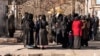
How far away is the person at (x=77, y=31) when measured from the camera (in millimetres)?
21894

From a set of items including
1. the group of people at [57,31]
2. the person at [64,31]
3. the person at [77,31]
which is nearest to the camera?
the group of people at [57,31]

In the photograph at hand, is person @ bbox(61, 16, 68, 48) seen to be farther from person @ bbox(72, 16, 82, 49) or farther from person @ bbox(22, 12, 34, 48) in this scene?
person @ bbox(22, 12, 34, 48)

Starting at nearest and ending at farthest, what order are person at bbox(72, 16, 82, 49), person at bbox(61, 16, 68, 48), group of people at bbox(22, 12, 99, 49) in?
group of people at bbox(22, 12, 99, 49)
person at bbox(72, 16, 82, 49)
person at bbox(61, 16, 68, 48)

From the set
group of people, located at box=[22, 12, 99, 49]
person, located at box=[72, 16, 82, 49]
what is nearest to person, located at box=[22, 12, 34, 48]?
group of people, located at box=[22, 12, 99, 49]

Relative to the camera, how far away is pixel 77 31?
21.9 metres

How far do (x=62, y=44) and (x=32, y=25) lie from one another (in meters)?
2.10

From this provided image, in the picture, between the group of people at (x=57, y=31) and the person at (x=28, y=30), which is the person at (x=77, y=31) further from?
the person at (x=28, y=30)

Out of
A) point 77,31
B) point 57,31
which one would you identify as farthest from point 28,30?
point 77,31

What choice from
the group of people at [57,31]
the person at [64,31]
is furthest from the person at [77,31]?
the person at [64,31]

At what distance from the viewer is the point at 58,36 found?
23016 millimetres

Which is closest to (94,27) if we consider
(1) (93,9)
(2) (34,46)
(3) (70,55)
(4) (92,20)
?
(4) (92,20)

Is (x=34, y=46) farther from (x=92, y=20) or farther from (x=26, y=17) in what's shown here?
(x=92, y=20)

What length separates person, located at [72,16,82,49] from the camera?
21.9 m

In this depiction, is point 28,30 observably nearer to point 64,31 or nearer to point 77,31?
point 64,31
